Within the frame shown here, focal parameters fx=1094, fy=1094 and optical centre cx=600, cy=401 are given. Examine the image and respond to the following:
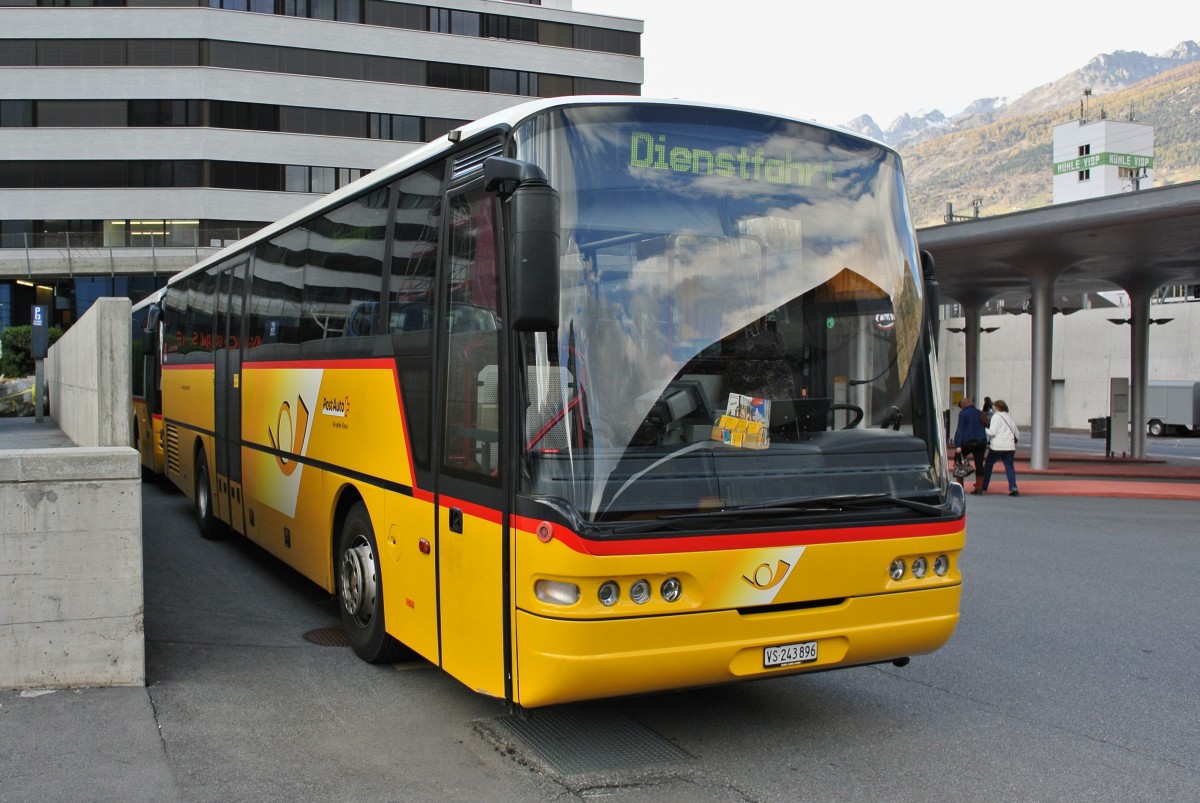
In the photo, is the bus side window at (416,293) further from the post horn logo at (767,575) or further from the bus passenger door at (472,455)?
the post horn logo at (767,575)

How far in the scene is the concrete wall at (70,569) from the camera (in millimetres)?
6133

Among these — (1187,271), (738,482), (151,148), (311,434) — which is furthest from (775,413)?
(151,148)

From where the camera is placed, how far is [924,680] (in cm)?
690

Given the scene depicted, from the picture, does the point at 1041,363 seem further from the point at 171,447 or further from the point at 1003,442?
the point at 171,447

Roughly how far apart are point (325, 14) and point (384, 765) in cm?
5472

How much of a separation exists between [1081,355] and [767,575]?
2135 inches

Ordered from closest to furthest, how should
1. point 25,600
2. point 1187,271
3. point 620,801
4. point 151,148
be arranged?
point 620,801, point 25,600, point 1187,271, point 151,148

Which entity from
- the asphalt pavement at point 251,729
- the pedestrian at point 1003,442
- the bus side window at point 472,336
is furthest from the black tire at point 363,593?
the pedestrian at point 1003,442

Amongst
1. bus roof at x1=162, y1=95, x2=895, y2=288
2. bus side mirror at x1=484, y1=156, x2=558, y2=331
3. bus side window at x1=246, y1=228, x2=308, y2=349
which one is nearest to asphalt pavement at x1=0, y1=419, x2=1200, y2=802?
bus side mirror at x1=484, y1=156, x2=558, y2=331

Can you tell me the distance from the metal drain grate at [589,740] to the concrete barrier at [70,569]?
2317 millimetres

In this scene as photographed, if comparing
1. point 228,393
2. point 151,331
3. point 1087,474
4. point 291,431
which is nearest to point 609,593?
point 291,431

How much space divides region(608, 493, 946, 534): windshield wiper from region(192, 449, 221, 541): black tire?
29.0 ft

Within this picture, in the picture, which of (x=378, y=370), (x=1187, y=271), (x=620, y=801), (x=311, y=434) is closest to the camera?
(x=620, y=801)

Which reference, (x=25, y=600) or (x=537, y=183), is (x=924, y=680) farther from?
(x=25, y=600)
